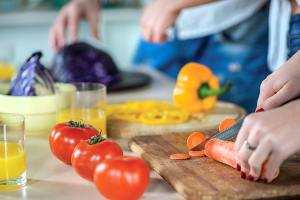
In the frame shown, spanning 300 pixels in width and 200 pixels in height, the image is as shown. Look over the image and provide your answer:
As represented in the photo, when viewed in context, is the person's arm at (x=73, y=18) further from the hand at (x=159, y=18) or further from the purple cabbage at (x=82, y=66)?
the hand at (x=159, y=18)

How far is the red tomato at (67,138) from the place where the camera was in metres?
0.96

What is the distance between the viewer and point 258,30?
6.61ft

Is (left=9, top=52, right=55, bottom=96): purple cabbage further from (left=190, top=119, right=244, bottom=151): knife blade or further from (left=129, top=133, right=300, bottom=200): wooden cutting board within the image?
(left=190, top=119, right=244, bottom=151): knife blade

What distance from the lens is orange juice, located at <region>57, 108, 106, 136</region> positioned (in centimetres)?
118

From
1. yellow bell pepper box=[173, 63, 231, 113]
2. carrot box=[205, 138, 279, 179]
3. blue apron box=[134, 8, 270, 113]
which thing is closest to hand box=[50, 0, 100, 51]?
blue apron box=[134, 8, 270, 113]

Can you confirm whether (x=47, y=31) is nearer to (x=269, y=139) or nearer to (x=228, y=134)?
(x=228, y=134)

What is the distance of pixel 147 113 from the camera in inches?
54.6

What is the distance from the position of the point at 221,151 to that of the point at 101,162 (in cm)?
32

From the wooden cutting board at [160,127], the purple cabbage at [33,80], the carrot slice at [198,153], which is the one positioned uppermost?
the purple cabbage at [33,80]

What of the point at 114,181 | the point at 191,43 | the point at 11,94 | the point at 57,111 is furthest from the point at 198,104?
the point at 191,43

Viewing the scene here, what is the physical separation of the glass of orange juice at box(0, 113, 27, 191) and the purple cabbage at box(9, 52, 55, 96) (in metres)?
0.41

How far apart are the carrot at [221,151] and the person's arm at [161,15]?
83cm

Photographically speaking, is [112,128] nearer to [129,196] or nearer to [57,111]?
[57,111]

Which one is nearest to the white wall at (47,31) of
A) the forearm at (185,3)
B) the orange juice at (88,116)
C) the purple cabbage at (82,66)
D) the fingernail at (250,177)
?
the purple cabbage at (82,66)
